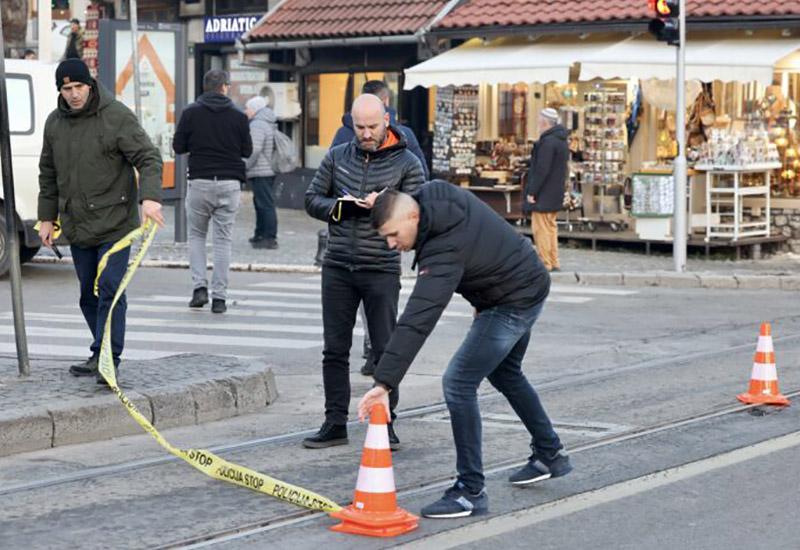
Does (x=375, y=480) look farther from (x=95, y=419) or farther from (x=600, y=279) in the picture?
(x=600, y=279)

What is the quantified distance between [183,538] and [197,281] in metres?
7.83

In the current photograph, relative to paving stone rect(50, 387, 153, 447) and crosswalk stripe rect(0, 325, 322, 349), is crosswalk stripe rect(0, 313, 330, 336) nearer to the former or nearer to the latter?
crosswalk stripe rect(0, 325, 322, 349)

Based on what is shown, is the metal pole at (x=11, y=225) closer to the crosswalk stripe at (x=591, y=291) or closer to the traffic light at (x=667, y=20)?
the crosswalk stripe at (x=591, y=291)

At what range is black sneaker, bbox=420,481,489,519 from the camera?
6983mm

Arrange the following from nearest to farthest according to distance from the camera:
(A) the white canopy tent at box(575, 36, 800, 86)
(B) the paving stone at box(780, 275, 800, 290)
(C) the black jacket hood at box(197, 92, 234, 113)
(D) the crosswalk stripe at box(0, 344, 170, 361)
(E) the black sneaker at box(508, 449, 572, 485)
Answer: (E) the black sneaker at box(508, 449, 572, 485), (D) the crosswalk stripe at box(0, 344, 170, 361), (C) the black jacket hood at box(197, 92, 234, 113), (B) the paving stone at box(780, 275, 800, 290), (A) the white canopy tent at box(575, 36, 800, 86)

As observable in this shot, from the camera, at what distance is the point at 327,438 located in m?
8.68

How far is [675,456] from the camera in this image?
8.40 metres

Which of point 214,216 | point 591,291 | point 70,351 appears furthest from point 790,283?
point 70,351

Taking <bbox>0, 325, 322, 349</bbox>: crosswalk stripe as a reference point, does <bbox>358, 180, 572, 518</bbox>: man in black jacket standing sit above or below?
above

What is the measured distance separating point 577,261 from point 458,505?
1296cm

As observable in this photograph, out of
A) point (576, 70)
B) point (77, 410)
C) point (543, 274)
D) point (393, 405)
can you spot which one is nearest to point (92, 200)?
point (77, 410)

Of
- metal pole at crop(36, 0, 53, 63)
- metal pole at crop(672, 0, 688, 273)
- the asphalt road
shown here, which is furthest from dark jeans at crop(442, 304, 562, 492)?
metal pole at crop(36, 0, 53, 63)

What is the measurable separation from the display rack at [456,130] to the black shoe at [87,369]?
14178mm

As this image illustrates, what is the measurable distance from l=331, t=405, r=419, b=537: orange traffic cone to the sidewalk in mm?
11312
